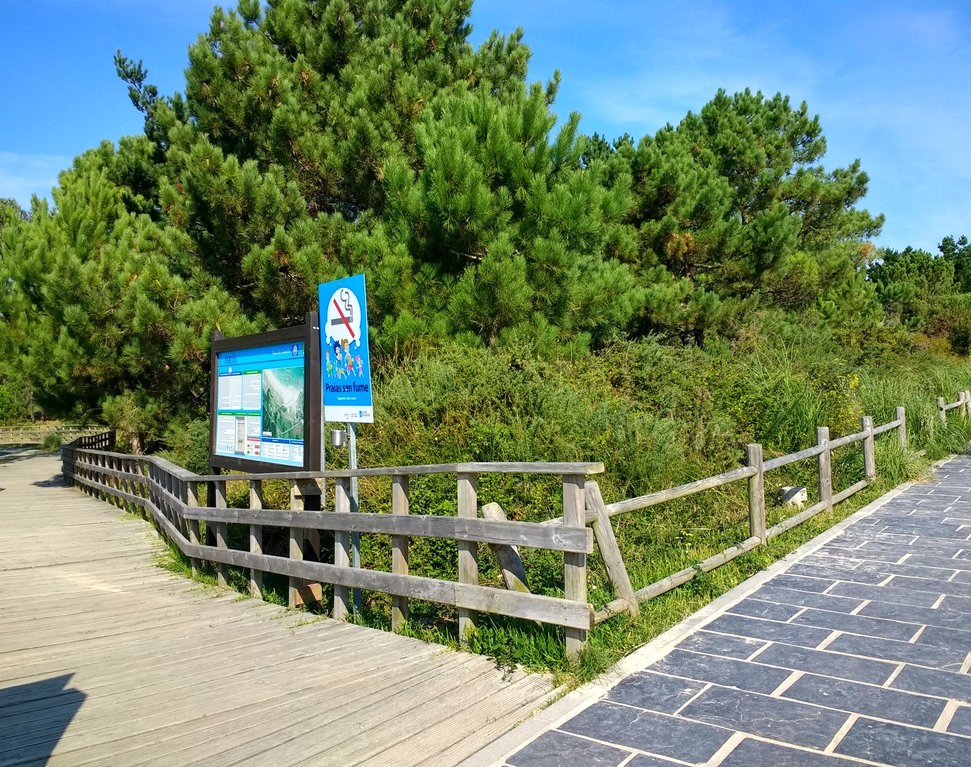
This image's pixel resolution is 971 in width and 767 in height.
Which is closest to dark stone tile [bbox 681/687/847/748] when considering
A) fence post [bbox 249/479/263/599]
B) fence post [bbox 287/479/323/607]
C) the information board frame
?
fence post [bbox 287/479/323/607]

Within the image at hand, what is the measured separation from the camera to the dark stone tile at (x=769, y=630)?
4.82 meters

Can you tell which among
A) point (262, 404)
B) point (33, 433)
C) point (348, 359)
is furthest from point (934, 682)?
point (33, 433)

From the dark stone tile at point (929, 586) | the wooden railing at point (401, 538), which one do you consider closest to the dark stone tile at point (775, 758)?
the wooden railing at point (401, 538)

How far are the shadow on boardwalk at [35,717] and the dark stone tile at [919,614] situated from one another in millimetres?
4910

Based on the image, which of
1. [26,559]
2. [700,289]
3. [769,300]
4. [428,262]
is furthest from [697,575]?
[769,300]

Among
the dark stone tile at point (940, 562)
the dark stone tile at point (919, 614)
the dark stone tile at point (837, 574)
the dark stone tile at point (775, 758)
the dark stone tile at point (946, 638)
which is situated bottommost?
the dark stone tile at point (775, 758)

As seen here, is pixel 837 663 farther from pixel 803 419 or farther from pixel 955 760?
pixel 803 419

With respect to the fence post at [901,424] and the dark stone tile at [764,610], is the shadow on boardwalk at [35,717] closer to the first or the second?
the dark stone tile at [764,610]

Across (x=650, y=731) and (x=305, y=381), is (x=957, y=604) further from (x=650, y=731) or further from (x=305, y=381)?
(x=305, y=381)

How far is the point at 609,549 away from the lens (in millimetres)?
4906

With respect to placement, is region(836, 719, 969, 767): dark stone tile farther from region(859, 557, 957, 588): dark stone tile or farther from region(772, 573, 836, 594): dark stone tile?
region(859, 557, 957, 588): dark stone tile

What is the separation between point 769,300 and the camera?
Result: 19.7m

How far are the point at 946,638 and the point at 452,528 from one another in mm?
3108

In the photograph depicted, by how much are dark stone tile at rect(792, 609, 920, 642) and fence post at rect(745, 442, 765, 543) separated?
1710mm
